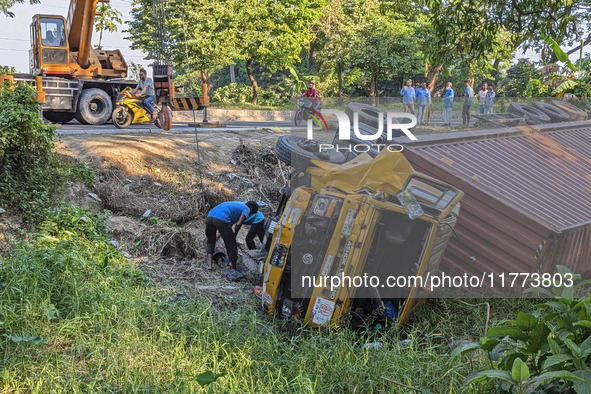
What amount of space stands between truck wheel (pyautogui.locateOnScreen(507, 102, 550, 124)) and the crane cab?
9391 mm

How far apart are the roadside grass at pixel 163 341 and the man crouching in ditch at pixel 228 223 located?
1114mm

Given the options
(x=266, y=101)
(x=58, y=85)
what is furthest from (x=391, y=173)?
(x=266, y=101)

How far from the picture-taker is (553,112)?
8547 millimetres

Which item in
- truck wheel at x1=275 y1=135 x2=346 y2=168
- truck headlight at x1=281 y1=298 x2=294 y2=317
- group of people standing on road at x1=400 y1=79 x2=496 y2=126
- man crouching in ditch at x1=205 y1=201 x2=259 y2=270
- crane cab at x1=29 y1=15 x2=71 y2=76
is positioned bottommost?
truck headlight at x1=281 y1=298 x2=294 y2=317

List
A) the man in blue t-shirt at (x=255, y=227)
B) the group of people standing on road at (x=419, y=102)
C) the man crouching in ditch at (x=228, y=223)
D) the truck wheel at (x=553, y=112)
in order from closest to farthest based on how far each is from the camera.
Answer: the man crouching in ditch at (x=228, y=223), the man in blue t-shirt at (x=255, y=227), the truck wheel at (x=553, y=112), the group of people standing on road at (x=419, y=102)

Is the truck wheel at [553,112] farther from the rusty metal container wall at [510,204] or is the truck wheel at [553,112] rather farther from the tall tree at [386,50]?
the tall tree at [386,50]

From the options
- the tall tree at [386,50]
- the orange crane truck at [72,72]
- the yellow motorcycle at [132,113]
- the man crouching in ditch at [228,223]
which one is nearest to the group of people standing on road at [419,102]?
the man crouching in ditch at [228,223]

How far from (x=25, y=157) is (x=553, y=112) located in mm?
7305

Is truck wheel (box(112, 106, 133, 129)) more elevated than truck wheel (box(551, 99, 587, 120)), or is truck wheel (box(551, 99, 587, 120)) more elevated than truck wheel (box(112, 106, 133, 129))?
truck wheel (box(551, 99, 587, 120))

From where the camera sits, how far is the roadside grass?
4262mm

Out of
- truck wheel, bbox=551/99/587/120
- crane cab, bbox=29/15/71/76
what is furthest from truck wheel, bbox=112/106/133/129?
truck wheel, bbox=551/99/587/120

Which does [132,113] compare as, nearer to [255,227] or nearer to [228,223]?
[255,227]

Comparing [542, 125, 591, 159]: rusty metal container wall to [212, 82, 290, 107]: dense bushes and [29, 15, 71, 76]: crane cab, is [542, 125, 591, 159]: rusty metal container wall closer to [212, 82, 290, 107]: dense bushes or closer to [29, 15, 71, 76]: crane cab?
[29, 15, 71, 76]: crane cab

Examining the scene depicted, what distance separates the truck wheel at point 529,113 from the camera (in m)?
7.94
